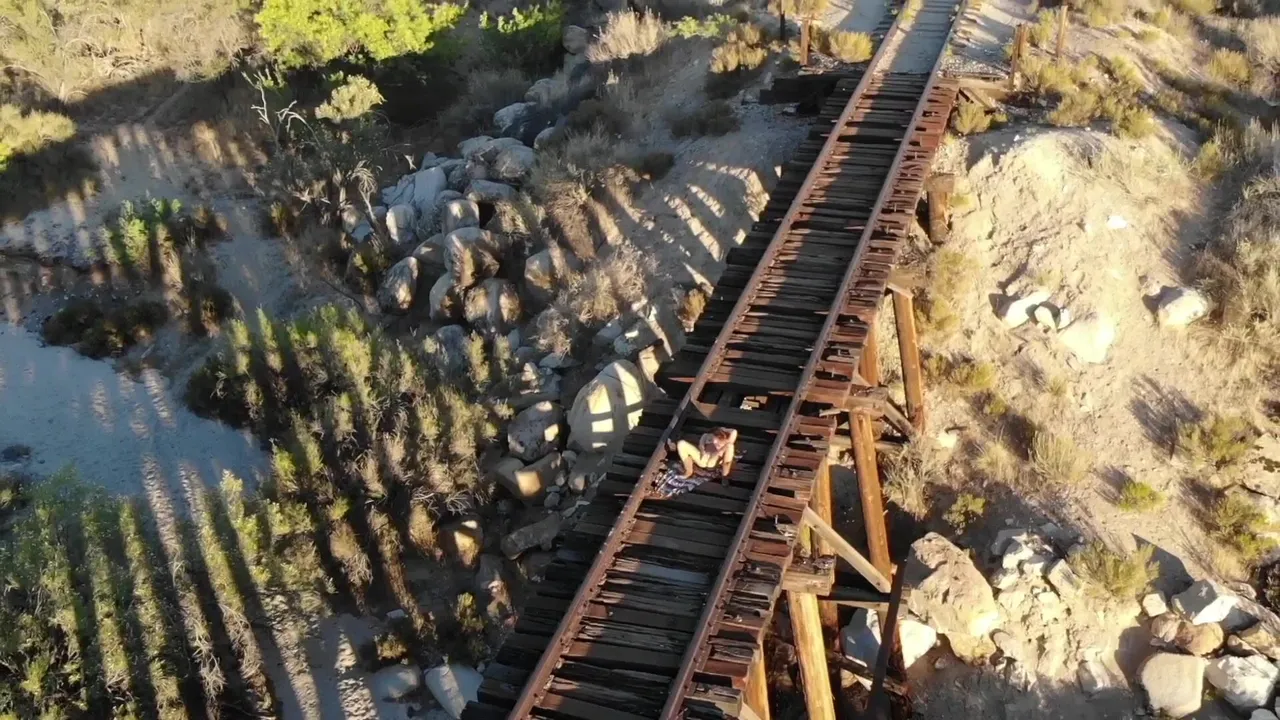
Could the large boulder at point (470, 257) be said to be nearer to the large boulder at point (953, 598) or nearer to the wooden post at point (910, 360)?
the wooden post at point (910, 360)

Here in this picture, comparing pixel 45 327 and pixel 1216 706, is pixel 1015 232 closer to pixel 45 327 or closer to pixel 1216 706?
pixel 1216 706

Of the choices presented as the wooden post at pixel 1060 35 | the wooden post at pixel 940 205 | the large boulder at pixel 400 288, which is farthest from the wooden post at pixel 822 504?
the wooden post at pixel 1060 35

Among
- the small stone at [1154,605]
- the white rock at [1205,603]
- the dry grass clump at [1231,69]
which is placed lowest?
the small stone at [1154,605]

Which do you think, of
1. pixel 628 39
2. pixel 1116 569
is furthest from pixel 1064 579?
pixel 628 39

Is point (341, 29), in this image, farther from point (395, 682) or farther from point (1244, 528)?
point (1244, 528)

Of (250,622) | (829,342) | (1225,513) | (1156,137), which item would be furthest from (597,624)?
(1156,137)
